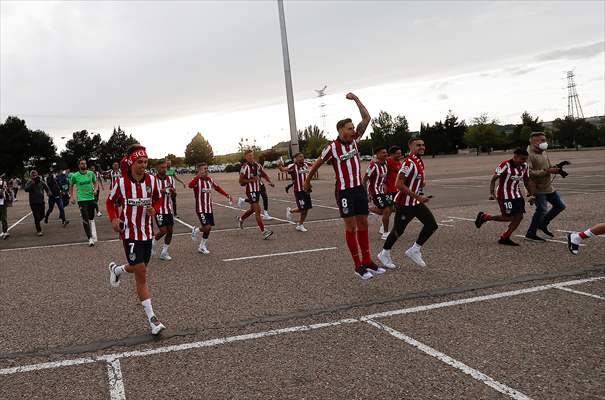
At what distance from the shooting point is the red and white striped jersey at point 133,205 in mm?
5043

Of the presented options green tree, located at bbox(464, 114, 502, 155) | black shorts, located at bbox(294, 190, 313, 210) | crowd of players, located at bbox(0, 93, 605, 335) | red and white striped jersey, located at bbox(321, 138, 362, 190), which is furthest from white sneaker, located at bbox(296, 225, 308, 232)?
green tree, located at bbox(464, 114, 502, 155)

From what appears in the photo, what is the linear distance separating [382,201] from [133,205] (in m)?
6.08

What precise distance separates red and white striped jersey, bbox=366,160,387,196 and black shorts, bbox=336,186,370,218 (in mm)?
4043

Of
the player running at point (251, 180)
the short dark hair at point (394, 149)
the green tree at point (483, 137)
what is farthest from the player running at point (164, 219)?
the green tree at point (483, 137)

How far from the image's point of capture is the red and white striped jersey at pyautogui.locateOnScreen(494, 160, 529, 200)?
8266 millimetres

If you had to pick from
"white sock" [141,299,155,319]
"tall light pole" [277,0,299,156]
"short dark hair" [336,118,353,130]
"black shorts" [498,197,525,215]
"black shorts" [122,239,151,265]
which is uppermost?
"tall light pole" [277,0,299,156]

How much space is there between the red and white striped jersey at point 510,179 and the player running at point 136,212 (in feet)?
19.5

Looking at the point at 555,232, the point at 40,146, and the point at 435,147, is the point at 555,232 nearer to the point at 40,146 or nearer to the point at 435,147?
the point at 435,147

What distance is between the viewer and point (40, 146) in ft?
312

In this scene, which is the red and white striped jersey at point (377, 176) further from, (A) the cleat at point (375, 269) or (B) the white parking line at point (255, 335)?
(B) the white parking line at point (255, 335)

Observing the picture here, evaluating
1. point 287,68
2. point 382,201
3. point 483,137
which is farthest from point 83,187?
point 483,137

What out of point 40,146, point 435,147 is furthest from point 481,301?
point 40,146

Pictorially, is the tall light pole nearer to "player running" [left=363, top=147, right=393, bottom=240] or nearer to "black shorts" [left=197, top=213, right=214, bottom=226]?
"player running" [left=363, top=147, right=393, bottom=240]

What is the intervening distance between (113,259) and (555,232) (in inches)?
331
